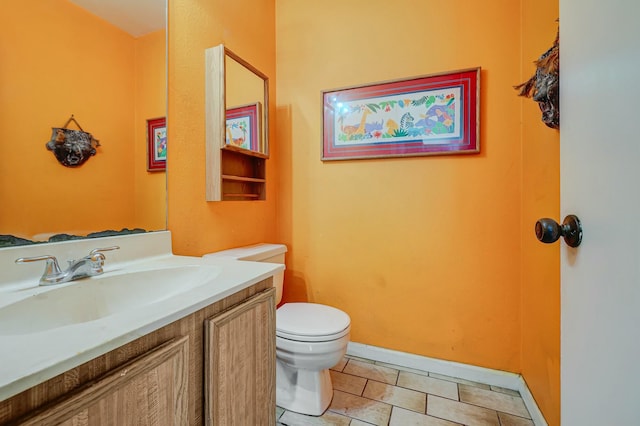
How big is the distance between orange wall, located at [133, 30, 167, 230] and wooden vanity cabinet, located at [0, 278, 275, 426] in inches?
23.7

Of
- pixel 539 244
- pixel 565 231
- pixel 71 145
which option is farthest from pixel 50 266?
pixel 539 244

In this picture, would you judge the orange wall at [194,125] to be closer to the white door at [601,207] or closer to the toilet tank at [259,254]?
the toilet tank at [259,254]

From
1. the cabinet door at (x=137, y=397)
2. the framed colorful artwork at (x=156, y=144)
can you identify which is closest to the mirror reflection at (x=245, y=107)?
the framed colorful artwork at (x=156, y=144)

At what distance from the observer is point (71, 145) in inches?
35.2

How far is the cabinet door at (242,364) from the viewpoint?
70cm

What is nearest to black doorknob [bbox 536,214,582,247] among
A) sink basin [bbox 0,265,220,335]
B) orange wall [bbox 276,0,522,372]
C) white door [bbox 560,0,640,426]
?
white door [bbox 560,0,640,426]

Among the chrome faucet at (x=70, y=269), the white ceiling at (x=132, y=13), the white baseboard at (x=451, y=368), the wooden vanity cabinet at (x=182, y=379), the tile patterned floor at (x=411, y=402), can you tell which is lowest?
the tile patterned floor at (x=411, y=402)

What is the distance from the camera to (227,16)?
4.98 ft

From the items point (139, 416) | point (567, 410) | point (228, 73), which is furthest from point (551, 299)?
point (228, 73)

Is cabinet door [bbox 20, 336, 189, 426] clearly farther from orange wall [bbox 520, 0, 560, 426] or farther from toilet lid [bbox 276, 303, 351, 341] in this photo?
orange wall [bbox 520, 0, 560, 426]

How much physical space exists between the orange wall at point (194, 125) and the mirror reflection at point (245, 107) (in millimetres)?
134

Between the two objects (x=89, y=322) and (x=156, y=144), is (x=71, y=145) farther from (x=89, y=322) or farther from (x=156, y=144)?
(x=89, y=322)

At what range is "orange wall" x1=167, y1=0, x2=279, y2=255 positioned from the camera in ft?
4.05

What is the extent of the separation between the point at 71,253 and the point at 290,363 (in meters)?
0.96
